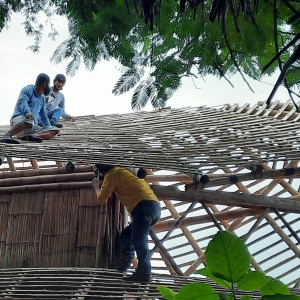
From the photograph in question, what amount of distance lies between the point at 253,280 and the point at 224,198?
3.03 meters

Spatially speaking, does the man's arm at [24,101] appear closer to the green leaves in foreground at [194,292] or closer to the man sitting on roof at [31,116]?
the man sitting on roof at [31,116]

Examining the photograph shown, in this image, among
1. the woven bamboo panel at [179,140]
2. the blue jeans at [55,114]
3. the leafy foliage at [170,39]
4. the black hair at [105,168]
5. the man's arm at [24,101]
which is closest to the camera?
the leafy foliage at [170,39]

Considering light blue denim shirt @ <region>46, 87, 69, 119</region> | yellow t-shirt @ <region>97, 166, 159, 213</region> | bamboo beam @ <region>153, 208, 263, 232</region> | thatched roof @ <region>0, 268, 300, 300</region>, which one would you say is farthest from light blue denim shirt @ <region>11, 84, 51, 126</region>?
thatched roof @ <region>0, 268, 300, 300</region>

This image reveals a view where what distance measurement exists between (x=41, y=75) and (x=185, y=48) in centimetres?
260

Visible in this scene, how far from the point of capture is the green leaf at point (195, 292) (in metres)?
→ 0.98

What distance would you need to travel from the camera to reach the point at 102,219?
3.55 metres

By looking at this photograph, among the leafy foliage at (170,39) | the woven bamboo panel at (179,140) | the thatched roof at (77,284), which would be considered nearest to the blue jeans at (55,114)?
the woven bamboo panel at (179,140)

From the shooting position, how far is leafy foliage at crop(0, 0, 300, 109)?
1.95 meters

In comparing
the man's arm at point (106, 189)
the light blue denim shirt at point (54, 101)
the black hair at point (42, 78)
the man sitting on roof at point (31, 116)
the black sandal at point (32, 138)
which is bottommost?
the man's arm at point (106, 189)

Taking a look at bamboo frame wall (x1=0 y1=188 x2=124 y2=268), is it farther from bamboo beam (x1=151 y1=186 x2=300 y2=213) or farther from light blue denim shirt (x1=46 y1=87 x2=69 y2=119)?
light blue denim shirt (x1=46 y1=87 x2=69 y2=119)

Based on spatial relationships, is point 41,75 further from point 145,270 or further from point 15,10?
point 145,270

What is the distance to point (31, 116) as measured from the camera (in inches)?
165

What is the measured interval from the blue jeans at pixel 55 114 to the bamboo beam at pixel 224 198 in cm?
191

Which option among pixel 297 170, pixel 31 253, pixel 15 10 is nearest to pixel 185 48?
pixel 15 10
